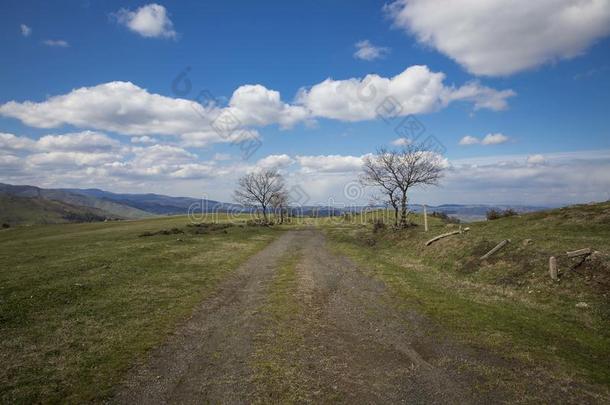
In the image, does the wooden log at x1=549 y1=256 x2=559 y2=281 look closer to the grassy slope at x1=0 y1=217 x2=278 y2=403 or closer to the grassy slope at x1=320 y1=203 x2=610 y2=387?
the grassy slope at x1=320 y1=203 x2=610 y2=387

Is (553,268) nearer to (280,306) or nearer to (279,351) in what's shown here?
(280,306)

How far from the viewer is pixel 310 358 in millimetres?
10781

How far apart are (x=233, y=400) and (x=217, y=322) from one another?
6.11 meters

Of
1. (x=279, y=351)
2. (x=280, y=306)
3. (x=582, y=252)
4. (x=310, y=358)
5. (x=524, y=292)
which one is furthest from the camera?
(x=582, y=252)

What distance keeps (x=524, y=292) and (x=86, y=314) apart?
19.8 metres

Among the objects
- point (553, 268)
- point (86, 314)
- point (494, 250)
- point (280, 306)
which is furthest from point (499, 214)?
point (86, 314)

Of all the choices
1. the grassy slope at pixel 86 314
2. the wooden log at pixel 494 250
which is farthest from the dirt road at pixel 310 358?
the wooden log at pixel 494 250

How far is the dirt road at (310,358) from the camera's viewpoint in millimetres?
8750

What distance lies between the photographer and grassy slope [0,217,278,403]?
31.4ft

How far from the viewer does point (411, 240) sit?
35.4 m

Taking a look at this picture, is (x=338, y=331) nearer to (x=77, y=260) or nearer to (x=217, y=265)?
(x=217, y=265)

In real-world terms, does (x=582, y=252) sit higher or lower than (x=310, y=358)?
higher

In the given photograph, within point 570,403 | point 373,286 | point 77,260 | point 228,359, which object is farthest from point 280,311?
point 77,260

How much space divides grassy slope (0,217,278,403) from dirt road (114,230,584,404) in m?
1.18
